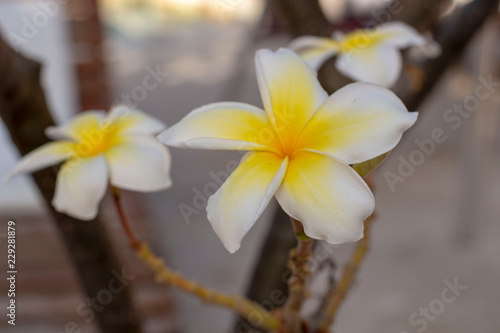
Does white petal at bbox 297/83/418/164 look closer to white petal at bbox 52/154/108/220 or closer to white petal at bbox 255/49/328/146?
white petal at bbox 255/49/328/146

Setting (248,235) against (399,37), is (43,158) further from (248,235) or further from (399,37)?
(248,235)

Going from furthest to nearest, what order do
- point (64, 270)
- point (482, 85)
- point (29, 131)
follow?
point (482, 85) < point (64, 270) < point (29, 131)

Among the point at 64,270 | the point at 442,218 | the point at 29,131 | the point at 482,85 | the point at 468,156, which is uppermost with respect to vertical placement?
the point at 29,131

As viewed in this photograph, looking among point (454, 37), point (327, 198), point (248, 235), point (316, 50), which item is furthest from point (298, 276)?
point (248, 235)

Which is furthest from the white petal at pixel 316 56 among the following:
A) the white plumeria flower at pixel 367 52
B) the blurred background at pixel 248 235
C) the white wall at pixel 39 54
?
the white wall at pixel 39 54

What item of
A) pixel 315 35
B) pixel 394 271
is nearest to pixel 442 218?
pixel 394 271

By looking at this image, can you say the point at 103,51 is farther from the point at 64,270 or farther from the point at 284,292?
the point at 284,292

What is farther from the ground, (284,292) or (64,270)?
(284,292)

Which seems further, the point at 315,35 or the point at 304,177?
the point at 315,35
